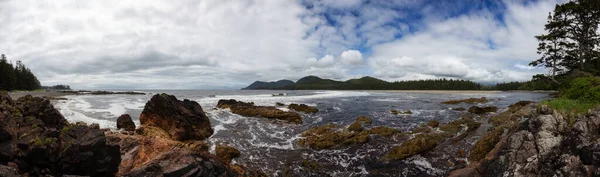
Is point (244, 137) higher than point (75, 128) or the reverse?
the reverse

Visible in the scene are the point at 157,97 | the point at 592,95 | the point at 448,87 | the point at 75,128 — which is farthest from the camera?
the point at 448,87

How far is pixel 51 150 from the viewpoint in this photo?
820cm

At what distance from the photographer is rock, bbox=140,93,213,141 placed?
20406 millimetres

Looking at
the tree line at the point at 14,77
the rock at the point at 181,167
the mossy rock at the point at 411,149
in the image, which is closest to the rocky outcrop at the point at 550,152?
the mossy rock at the point at 411,149

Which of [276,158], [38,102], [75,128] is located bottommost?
[276,158]

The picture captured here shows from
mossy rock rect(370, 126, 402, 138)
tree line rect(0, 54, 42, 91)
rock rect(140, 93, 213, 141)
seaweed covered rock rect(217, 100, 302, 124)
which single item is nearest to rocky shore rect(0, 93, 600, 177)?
mossy rock rect(370, 126, 402, 138)

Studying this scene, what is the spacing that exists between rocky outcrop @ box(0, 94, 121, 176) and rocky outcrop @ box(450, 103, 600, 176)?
13.9m

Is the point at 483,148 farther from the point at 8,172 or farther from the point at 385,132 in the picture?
Result: the point at 8,172

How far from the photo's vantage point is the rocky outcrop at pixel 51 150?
7.71 meters

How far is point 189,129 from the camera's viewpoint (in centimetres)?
2070

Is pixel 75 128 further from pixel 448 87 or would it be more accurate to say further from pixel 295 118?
pixel 448 87

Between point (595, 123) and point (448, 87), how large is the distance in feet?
586

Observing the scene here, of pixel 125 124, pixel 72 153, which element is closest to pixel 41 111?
pixel 72 153

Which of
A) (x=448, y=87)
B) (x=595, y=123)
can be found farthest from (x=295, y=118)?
(x=448, y=87)
